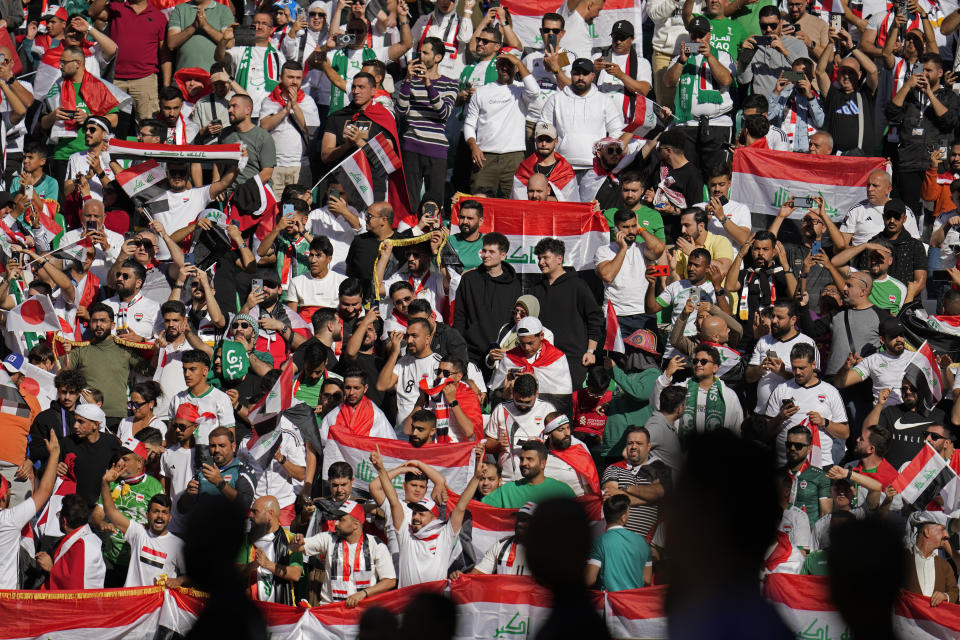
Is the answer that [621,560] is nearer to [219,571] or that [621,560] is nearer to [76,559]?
[76,559]

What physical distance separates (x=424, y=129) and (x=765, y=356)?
4450mm

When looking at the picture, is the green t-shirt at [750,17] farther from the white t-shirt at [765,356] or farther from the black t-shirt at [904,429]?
the black t-shirt at [904,429]

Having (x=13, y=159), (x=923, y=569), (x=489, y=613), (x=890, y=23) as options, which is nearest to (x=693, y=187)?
(x=890, y=23)

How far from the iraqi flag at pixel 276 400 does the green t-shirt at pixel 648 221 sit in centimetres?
369

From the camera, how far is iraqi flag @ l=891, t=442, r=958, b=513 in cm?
1043

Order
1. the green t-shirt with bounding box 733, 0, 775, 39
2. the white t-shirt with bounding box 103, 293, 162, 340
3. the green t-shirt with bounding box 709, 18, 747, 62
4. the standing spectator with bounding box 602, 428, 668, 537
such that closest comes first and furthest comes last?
the standing spectator with bounding box 602, 428, 668, 537 → the white t-shirt with bounding box 103, 293, 162, 340 → the green t-shirt with bounding box 709, 18, 747, 62 → the green t-shirt with bounding box 733, 0, 775, 39

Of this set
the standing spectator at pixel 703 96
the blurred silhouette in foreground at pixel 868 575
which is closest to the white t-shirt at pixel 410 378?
the standing spectator at pixel 703 96

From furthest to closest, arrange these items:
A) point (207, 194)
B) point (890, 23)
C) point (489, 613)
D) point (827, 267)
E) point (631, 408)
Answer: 1. point (890, 23)
2. point (207, 194)
3. point (827, 267)
4. point (631, 408)
5. point (489, 613)

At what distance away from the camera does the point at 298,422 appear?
10.8 meters

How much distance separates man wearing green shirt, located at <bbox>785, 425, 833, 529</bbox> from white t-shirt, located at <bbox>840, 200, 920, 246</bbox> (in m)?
3.89

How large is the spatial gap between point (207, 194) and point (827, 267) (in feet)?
19.3

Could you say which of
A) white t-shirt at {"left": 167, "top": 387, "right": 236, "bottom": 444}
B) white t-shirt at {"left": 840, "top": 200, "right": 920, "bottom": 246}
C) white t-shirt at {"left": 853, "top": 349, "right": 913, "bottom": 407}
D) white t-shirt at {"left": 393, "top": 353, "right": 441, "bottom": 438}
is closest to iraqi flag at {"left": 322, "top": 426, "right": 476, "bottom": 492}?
white t-shirt at {"left": 393, "top": 353, "right": 441, "bottom": 438}

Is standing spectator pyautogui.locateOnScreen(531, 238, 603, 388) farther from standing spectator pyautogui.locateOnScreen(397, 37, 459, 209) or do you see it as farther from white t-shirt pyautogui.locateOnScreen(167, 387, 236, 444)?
white t-shirt pyautogui.locateOnScreen(167, 387, 236, 444)

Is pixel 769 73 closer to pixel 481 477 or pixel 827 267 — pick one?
pixel 827 267
